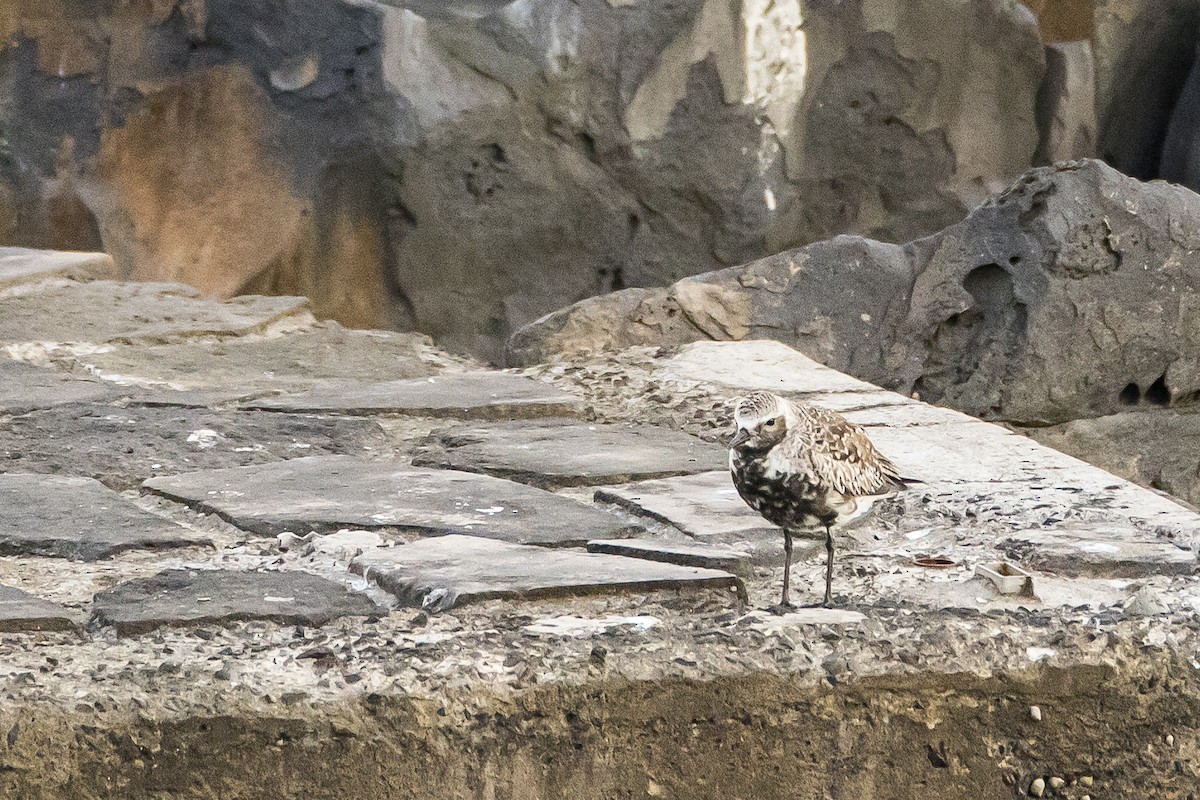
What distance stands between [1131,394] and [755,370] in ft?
8.07

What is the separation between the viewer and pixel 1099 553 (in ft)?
7.00

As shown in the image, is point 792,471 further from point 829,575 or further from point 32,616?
point 32,616

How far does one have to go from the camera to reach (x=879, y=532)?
94.6 inches

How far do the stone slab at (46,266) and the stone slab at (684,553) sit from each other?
9.24 ft

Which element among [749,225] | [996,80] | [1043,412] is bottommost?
[1043,412]

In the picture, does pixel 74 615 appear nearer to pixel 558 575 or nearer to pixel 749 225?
pixel 558 575

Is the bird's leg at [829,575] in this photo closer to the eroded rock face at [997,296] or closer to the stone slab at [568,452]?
the stone slab at [568,452]

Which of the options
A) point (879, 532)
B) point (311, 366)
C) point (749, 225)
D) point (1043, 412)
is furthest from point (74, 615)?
point (749, 225)

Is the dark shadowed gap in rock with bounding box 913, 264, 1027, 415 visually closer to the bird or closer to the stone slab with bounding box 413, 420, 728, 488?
the stone slab with bounding box 413, 420, 728, 488

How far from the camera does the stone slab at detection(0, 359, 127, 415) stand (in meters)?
3.12

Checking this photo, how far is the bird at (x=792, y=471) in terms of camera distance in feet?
6.70

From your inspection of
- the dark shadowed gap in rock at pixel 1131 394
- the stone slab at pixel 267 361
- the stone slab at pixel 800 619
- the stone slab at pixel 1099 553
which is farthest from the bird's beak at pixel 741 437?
the dark shadowed gap in rock at pixel 1131 394

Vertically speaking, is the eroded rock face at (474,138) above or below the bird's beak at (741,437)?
above

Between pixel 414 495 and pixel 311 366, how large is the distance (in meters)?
1.41
